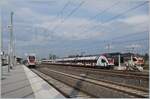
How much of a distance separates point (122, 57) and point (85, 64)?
396 inches

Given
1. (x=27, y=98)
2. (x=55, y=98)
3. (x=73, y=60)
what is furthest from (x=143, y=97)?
(x=73, y=60)

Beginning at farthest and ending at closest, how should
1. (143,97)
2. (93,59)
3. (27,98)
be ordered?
(93,59) → (143,97) → (27,98)

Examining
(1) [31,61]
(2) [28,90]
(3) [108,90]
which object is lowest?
(3) [108,90]

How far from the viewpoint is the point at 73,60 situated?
301 ft

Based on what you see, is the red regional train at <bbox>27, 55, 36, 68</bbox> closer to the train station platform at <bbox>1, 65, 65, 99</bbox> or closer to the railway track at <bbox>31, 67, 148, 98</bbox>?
the train station platform at <bbox>1, 65, 65, 99</bbox>

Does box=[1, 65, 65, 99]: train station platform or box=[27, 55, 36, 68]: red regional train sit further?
box=[27, 55, 36, 68]: red regional train

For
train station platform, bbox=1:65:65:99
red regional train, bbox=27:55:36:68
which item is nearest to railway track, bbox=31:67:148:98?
train station platform, bbox=1:65:65:99

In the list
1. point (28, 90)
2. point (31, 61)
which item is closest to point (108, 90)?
point (28, 90)

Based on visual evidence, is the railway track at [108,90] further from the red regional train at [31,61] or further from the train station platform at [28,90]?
the red regional train at [31,61]

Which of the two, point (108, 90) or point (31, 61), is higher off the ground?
point (31, 61)

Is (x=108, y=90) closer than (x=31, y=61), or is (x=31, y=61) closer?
(x=108, y=90)

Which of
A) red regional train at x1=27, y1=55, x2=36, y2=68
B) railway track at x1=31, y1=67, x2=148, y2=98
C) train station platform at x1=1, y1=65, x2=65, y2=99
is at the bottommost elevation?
railway track at x1=31, y1=67, x2=148, y2=98

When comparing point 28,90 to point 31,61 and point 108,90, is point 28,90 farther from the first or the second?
point 31,61

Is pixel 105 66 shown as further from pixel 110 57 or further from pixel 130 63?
pixel 130 63
